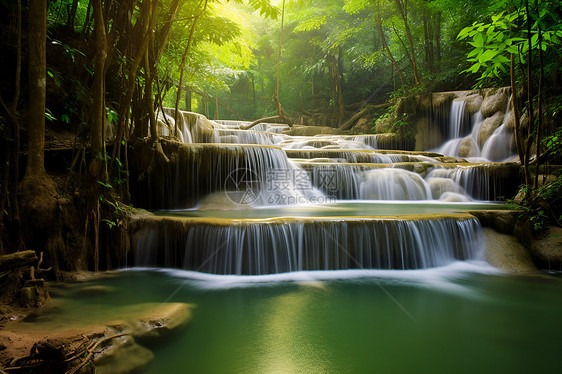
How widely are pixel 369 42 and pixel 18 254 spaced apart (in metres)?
22.4

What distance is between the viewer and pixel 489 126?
35.0 feet

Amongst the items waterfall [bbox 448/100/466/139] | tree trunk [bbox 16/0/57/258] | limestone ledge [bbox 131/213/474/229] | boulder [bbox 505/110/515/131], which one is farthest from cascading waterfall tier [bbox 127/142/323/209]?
waterfall [bbox 448/100/466/139]

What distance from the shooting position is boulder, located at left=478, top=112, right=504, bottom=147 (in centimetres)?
1048

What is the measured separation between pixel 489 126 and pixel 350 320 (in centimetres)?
1084

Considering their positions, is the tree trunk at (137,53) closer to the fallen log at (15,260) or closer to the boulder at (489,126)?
the fallen log at (15,260)

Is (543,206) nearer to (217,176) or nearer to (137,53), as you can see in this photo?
(217,176)

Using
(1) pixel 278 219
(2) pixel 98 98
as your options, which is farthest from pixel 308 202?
Result: (2) pixel 98 98

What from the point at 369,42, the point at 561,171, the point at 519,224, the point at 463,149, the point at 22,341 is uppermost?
the point at 369,42

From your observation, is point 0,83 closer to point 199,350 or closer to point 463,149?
point 199,350

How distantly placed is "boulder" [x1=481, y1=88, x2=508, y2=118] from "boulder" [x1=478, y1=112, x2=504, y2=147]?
146 mm

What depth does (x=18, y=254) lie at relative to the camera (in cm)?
253

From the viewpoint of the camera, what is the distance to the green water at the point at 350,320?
220 cm

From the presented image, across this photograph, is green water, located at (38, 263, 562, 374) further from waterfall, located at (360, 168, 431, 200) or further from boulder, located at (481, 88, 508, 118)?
boulder, located at (481, 88, 508, 118)

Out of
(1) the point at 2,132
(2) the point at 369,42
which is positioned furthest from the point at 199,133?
(2) the point at 369,42
